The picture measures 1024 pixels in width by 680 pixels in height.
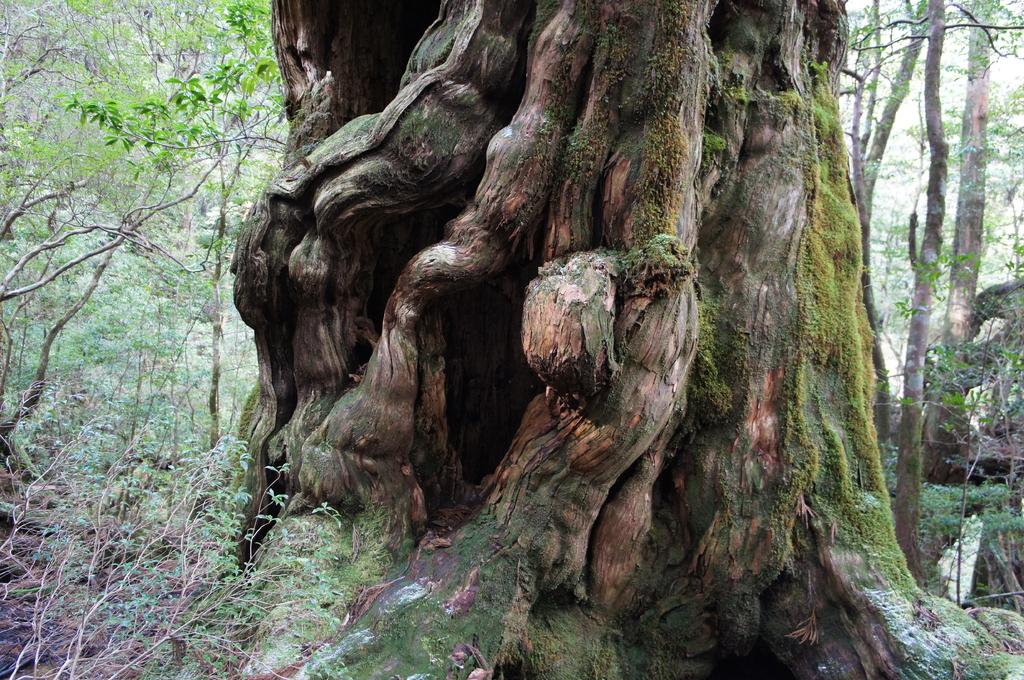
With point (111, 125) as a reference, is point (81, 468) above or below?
below

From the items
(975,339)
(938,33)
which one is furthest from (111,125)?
(975,339)

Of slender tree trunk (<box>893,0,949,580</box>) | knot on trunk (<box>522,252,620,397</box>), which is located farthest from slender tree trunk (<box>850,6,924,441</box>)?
knot on trunk (<box>522,252,620,397</box>)

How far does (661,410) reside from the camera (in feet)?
9.36

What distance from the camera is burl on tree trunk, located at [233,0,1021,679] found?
2.76m

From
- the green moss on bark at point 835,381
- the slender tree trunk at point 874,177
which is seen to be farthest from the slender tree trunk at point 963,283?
the green moss on bark at point 835,381

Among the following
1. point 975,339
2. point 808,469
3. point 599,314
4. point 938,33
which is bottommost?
point 808,469

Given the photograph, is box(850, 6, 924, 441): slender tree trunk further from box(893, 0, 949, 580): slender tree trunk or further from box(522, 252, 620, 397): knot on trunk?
box(522, 252, 620, 397): knot on trunk

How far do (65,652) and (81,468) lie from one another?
2.77 ft

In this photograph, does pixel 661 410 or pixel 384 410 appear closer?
pixel 661 410

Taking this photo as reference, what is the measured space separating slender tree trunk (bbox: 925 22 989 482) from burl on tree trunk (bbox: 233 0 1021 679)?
3993 millimetres

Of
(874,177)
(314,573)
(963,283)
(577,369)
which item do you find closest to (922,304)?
(963,283)

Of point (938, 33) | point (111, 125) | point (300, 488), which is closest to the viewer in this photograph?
point (300, 488)

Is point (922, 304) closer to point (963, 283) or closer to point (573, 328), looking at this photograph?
point (963, 283)

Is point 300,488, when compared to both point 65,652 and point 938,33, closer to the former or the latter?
point 65,652
